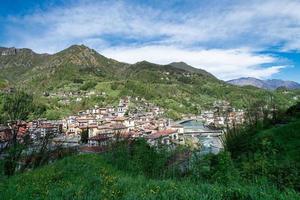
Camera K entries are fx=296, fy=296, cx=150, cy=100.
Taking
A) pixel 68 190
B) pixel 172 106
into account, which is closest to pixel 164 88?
pixel 172 106

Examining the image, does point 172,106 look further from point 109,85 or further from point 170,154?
point 170,154

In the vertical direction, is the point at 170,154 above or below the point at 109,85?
below

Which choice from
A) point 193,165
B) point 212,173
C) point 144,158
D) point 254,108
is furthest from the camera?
point 254,108

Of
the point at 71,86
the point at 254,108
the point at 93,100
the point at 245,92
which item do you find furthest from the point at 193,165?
the point at 245,92

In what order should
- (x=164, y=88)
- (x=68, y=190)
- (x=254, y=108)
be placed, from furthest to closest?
(x=164, y=88), (x=254, y=108), (x=68, y=190)

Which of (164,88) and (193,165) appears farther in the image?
(164,88)

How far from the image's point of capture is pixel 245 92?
587 feet

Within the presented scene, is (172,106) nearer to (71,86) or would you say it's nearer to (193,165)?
(71,86)

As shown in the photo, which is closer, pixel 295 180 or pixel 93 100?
pixel 295 180

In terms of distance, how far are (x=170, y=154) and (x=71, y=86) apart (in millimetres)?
157908

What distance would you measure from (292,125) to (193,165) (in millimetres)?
9261

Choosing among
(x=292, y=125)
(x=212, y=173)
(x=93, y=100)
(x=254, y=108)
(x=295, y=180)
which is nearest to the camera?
(x=295, y=180)

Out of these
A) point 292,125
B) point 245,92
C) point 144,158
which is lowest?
point 144,158

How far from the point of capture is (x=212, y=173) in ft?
25.7
